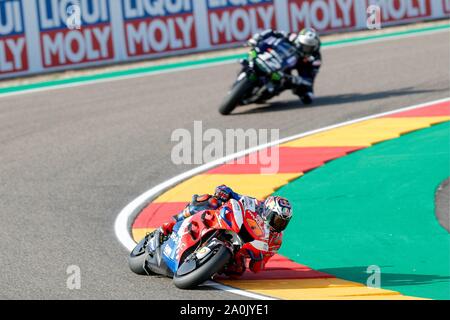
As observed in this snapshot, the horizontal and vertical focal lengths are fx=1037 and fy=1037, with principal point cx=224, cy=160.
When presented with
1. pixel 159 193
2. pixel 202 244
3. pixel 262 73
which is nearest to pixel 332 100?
pixel 262 73

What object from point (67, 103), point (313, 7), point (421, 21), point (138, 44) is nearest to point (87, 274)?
point (67, 103)

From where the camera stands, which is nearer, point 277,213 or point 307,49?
point 277,213

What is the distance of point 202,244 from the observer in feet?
24.4

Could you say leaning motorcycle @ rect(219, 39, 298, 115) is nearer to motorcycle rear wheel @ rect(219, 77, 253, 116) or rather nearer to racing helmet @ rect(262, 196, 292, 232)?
motorcycle rear wheel @ rect(219, 77, 253, 116)

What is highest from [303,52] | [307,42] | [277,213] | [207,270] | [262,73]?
[307,42]

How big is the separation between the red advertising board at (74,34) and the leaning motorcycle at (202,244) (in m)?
12.1

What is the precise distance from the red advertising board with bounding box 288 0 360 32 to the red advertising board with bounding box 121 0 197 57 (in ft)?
7.67

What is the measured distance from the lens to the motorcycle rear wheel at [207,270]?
7.12 meters

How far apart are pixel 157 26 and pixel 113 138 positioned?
716 cm

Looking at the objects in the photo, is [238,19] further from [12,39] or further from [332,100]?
[332,100]

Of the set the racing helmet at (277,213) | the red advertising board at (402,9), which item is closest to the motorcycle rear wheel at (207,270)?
the racing helmet at (277,213)

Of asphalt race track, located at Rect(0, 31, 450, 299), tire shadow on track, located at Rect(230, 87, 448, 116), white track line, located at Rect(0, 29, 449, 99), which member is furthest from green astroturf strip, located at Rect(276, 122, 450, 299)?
white track line, located at Rect(0, 29, 449, 99)

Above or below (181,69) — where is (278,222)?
below

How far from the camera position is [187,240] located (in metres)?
7.49
